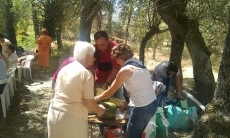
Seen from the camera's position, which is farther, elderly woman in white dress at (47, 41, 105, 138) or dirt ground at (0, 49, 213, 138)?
dirt ground at (0, 49, 213, 138)

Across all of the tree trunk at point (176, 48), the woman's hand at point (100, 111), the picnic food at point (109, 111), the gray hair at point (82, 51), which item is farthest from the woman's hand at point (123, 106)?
the tree trunk at point (176, 48)

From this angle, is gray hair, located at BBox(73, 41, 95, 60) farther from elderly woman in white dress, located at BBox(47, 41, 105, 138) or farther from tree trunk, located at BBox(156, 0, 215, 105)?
tree trunk, located at BBox(156, 0, 215, 105)

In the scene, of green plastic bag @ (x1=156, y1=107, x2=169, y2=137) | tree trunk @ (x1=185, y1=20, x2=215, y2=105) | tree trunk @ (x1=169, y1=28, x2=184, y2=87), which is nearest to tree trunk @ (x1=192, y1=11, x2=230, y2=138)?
green plastic bag @ (x1=156, y1=107, x2=169, y2=137)

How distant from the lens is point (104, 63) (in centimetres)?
420

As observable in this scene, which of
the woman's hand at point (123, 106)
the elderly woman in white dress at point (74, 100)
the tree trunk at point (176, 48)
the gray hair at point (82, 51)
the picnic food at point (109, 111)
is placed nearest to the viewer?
the elderly woman in white dress at point (74, 100)

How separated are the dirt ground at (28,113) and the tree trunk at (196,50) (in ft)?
4.25

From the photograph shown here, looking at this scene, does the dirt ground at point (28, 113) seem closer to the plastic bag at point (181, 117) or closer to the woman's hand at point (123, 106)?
the plastic bag at point (181, 117)

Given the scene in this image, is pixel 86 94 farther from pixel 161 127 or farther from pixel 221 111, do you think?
pixel 161 127

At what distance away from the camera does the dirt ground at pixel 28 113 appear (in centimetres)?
489

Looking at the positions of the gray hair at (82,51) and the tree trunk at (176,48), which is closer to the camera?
the gray hair at (82,51)

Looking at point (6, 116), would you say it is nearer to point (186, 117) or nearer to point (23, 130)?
point (23, 130)

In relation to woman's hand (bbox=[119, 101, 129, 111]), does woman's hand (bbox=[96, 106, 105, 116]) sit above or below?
above

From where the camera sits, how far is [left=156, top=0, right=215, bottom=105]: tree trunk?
5.77 meters

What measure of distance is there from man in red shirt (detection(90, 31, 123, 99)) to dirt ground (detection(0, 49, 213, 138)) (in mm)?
1006
